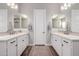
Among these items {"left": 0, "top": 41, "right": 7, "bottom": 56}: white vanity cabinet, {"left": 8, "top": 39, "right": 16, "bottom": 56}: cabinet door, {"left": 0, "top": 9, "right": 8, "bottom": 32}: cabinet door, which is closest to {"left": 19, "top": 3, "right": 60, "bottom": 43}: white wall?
{"left": 0, "top": 9, "right": 8, "bottom": 32}: cabinet door

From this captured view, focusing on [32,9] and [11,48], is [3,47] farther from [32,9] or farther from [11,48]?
[32,9]

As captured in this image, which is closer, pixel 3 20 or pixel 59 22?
pixel 3 20

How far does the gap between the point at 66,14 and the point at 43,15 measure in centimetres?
32

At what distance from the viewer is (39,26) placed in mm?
1803

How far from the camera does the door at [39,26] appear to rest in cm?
176

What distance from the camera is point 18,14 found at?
70.9 inches

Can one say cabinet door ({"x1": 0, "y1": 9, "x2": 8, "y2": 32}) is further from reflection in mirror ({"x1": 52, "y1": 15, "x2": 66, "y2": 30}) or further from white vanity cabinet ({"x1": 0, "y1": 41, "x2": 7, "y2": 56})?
reflection in mirror ({"x1": 52, "y1": 15, "x2": 66, "y2": 30})

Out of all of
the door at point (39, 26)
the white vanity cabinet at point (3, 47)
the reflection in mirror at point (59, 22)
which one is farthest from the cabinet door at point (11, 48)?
the reflection in mirror at point (59, 22)

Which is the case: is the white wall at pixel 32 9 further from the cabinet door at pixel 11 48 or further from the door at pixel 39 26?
the cabinet door at pixel 11 48

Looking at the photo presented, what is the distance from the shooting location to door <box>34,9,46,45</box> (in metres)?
1.76


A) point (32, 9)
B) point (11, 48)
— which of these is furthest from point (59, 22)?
point (11, 48)

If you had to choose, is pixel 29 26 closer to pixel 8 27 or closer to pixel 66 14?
pixel 8 27

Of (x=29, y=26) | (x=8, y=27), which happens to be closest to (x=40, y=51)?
(x=29, y=26)

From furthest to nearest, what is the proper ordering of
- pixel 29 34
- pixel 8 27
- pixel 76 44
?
pixel 29 34
pixel 8 27
pixel 76 44
